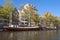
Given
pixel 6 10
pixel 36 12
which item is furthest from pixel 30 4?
pixel 6 10

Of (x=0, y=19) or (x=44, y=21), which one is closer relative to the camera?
(x=0, y=19)

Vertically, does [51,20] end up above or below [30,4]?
below

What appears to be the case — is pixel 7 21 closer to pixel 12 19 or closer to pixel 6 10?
pixel 12 19

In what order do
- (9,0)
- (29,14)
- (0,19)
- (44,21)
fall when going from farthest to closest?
(44,21) < (0,19) < (29,14) < (9,0)

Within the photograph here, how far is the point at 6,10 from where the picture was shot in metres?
30.6

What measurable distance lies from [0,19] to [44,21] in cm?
1130

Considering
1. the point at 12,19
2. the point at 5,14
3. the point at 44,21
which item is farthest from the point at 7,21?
the point at 44,21

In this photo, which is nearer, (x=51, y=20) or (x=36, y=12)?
(x=36, y=12)

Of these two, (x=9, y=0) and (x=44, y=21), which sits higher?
(x=9, y=0)

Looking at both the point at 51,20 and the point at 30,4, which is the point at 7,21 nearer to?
the point at 30,4

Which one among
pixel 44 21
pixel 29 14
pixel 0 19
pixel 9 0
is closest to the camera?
pixel 9 0

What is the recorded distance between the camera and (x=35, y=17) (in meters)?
35.5

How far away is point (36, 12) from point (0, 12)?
8603 mm

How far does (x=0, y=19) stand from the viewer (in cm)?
3644
